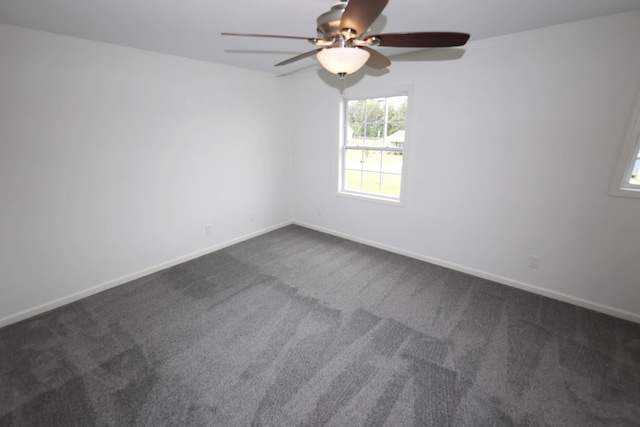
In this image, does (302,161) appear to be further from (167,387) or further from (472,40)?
(167,387)

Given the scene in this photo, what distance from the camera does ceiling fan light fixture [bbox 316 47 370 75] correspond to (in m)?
1.40

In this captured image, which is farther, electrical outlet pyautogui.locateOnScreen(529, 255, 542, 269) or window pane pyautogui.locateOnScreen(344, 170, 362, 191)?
window pane pyautogui.locateOnScreen(344, 170, 362, 191)

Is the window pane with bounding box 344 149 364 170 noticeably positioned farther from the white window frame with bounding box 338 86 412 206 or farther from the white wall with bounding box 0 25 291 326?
the white wall with bounding box 0 25 291 326

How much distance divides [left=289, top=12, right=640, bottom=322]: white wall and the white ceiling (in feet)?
0.97

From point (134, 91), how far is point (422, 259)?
3643 mm

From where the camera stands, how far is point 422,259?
333 cm

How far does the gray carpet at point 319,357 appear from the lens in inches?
60.9

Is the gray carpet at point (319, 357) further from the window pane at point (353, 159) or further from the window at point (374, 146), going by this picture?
the window pane at point (353, 159)

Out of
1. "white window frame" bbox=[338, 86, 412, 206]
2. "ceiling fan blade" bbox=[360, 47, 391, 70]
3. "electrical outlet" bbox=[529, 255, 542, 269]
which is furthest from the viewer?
"white window frame" bbox=[338, 86, 412, 206]

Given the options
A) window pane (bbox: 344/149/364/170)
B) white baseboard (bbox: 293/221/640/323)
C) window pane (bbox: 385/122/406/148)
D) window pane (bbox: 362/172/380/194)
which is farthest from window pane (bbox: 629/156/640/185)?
window pane (bbox: 344/149/364/170)

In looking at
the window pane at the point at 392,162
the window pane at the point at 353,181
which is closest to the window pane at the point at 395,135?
the window pane at the point at 392,162

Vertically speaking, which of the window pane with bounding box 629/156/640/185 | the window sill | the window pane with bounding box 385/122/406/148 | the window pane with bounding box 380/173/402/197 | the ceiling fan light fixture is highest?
the ceiling fan light fixture

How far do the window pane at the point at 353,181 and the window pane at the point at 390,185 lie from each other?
37 cm

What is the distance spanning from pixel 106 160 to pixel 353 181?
2874 millimetres
